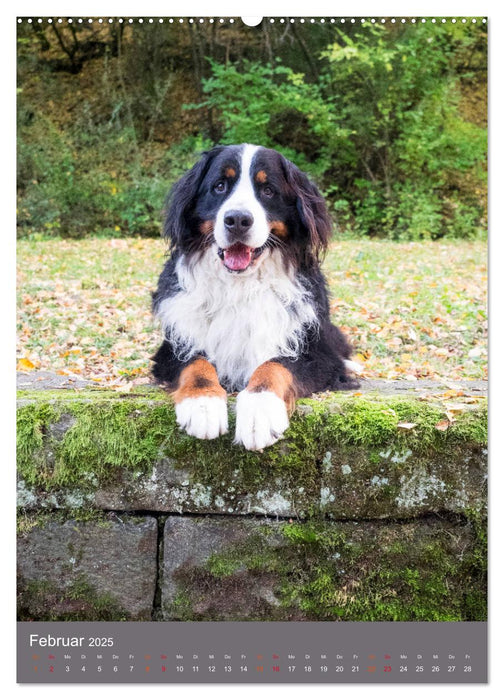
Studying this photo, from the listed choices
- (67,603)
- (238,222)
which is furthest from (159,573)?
(238,222)

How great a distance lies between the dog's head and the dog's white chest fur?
101mm

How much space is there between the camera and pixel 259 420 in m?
2.68

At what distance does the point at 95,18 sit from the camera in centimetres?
307

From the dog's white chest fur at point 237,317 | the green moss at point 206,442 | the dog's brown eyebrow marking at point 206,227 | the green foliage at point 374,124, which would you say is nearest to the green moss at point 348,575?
the green moss at point 206,442

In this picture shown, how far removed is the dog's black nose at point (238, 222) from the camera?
9.68 ft

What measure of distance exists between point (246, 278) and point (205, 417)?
2.82ft

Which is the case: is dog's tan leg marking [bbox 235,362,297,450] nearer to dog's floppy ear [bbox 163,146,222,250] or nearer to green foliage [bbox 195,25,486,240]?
dog's floppy ear [bbox 163,146,222,250]

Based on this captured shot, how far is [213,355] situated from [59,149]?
326 centimetres

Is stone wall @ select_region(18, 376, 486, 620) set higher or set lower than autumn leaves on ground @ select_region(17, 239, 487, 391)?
higher

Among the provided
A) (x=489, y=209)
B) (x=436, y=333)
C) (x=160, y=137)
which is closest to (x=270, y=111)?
(x=160, y=137)

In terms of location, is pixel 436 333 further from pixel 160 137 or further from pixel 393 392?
pixel 160 137

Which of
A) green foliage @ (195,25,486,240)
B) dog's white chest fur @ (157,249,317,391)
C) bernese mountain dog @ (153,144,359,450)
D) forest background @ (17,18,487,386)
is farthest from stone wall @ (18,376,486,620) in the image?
green foliage @ (195,25,486,240)

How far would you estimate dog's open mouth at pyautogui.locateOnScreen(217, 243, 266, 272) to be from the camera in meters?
3.14

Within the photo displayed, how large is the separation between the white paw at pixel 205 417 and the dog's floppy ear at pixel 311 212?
1.03 meters
